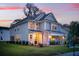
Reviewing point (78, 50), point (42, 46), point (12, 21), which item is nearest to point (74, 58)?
point (78, 50)

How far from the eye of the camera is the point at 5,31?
4516 mm

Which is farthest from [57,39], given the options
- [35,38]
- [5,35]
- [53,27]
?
[5,35]

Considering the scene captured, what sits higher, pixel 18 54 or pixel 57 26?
pixel 57 26

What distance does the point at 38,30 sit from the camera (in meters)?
4.55

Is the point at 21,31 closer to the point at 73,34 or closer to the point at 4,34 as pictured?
the point at 4,34

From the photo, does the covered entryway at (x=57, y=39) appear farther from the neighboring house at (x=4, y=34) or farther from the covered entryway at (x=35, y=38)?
the neighboring house at (x=4, y=34)

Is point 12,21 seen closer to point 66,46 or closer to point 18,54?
point 18,54

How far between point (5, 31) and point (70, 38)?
2.41 feet

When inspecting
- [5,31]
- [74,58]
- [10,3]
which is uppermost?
[10,3]

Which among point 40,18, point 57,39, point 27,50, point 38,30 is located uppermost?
point 40,18

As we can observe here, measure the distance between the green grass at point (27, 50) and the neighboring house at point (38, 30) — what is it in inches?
2.7

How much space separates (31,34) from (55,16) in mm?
338

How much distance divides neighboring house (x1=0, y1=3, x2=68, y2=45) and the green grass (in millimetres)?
68

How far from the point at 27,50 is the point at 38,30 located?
258mm
